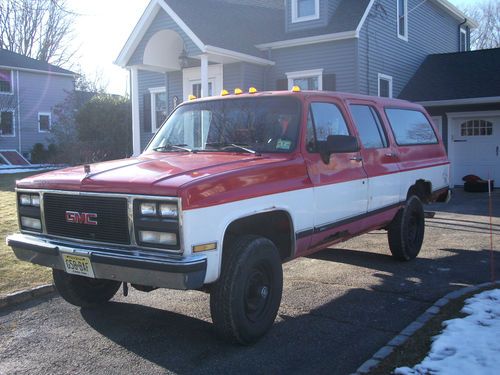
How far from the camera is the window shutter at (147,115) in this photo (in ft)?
61.0

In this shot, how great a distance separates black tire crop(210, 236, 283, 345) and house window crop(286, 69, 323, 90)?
11885mm

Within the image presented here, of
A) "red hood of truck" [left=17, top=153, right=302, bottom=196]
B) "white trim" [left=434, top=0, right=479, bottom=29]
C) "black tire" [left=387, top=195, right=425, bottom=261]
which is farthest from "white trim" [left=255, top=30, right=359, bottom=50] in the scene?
"red hood of truck" [left=17, top=153, right=302, bottom=196]

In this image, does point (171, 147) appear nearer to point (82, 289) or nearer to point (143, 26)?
point (82, 289)

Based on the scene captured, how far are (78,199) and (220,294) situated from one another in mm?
1388

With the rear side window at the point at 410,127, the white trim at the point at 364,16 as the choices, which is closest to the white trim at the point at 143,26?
the white trim at the point at 364,16

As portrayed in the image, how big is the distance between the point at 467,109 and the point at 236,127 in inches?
534

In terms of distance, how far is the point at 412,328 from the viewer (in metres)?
4.50

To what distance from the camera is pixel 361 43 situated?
15211 millimetres

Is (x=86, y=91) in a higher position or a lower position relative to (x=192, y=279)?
higher

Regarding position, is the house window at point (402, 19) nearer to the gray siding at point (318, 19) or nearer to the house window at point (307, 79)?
the gray siding at point (318, 19)

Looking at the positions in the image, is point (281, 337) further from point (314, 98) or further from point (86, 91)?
point (86, 91)

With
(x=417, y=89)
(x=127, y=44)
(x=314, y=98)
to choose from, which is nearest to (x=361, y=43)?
(x=417, y=89)

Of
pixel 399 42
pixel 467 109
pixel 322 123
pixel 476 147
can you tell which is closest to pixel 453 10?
pixel 399 42

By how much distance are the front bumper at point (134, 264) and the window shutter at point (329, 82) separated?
1206cm
